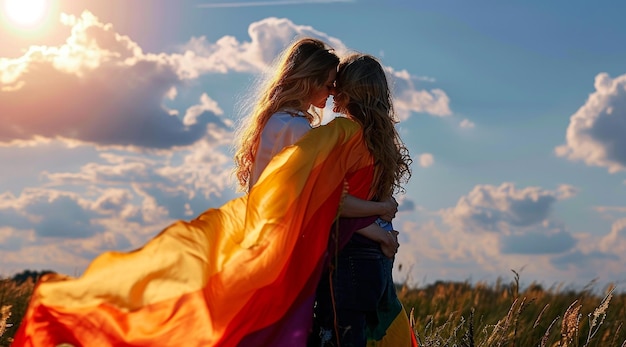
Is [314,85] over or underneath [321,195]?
over

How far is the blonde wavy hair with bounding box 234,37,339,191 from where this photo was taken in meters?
4.62

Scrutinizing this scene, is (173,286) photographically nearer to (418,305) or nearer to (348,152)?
(348,152)

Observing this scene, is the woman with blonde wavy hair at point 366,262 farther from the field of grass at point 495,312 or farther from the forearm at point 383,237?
the field of grass at point 495,312

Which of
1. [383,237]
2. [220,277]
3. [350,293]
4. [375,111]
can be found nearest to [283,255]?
[220,277]

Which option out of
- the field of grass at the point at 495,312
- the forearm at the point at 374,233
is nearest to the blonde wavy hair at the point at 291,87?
the forearm at the point at 374,233

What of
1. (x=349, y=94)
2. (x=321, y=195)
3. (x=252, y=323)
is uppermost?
(x=349, y=94)

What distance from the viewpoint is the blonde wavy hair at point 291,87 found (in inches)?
182

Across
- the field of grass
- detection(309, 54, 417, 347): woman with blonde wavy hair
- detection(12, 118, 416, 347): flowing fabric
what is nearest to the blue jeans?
detection(309, 54, 417, 347): woman with blonde wavy hair

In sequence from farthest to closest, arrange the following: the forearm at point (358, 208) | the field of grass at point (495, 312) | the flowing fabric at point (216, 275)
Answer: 1. the field of grass at point (495, 312)
2. the forearm at point (358, 208)
3. the flowing fabric at point (216, 275)

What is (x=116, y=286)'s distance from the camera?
4.09 meters

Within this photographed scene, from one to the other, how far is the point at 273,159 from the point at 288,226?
16.2 inches

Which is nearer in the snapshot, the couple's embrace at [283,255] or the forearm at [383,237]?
the couple's embrace at [283,255]

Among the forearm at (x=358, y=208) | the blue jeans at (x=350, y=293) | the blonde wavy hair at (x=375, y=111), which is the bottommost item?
the blue jeans at (x=350, y=293)

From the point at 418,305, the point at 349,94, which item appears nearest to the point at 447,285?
the point at 418,305
